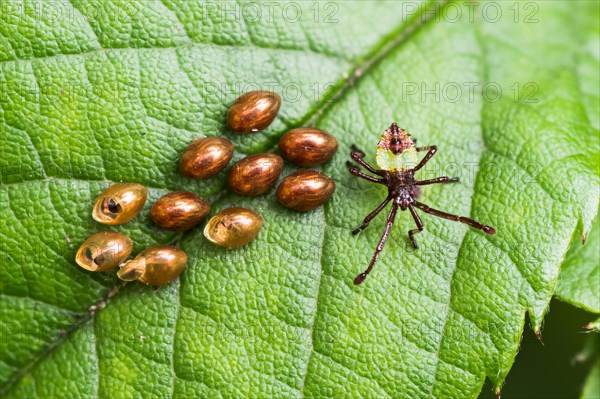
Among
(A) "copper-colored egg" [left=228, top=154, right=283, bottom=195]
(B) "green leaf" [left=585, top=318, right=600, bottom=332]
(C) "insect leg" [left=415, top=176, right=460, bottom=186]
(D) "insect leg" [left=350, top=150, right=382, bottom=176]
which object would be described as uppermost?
(D) "insect leg" [left=350, top=150, right=382, bottom=176]

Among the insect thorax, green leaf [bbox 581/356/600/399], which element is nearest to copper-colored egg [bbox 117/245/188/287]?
the insect thorax

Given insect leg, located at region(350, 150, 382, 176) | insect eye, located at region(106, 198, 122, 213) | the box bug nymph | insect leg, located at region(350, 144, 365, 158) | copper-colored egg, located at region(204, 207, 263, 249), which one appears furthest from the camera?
insect leg, located at region(350, 144, 365, 158)

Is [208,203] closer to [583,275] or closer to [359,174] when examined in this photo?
[359,174]

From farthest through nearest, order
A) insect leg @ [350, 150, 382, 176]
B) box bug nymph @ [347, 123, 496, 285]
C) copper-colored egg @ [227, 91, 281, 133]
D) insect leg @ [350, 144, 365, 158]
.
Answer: insect leg @ [350, 144, 365, 158] → insect leg @ [350, 150, 382, 176] → box bug nymph @ [347, 123, 496, 285] → copper-colored egg @ [227, 91, 281, 133]

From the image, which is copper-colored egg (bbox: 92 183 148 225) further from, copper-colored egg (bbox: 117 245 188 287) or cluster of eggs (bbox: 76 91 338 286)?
copper-colored egg (bbox: 117 245 188 287)

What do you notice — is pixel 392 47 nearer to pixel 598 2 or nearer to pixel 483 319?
pixel 598 2

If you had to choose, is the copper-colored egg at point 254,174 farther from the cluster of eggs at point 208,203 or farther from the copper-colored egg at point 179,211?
the copper-colored egg at point 179,211

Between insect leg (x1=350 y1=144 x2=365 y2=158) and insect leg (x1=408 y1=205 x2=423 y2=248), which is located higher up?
insect leg (x1=350 y1=144 x2=365 y2=158)
